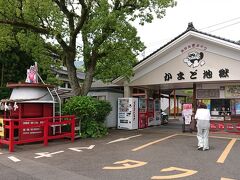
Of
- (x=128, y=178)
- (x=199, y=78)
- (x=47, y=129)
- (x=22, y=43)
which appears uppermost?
(x=22, y=43)

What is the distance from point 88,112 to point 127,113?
13.9 feet

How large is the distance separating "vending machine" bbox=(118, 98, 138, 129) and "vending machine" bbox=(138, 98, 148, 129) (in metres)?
0.46

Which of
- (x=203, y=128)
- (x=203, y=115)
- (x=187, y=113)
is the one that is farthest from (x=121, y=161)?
(x=187, y=113)

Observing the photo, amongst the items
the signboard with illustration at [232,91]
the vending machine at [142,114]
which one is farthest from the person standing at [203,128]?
the vending machine at [142,114]

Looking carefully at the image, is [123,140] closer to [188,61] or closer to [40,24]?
[188,61]

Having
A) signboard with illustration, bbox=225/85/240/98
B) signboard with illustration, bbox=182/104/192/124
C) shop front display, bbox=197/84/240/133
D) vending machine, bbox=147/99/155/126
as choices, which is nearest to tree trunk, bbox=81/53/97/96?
vending machine, bbox=147/99/155/126

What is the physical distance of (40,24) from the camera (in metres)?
15.9

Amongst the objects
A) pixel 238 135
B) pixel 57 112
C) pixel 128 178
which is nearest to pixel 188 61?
pixel 238 135

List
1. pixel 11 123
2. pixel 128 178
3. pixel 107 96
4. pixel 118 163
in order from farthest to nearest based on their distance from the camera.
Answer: pixel 107 96 < pixel 11 123 < pixel 118 163 < pixel 128 178

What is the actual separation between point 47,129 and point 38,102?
1.36 meters

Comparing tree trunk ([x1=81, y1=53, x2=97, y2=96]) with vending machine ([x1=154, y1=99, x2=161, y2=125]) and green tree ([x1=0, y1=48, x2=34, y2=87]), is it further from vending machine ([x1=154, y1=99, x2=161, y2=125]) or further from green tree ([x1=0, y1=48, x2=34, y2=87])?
vending machine ([x1=154, y1=99, x2=161, y2=125])

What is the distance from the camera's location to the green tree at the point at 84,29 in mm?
14375

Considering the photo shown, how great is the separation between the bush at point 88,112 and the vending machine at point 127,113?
3043mm

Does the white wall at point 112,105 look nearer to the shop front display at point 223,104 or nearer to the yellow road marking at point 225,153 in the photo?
the shop front display at point 223,104
